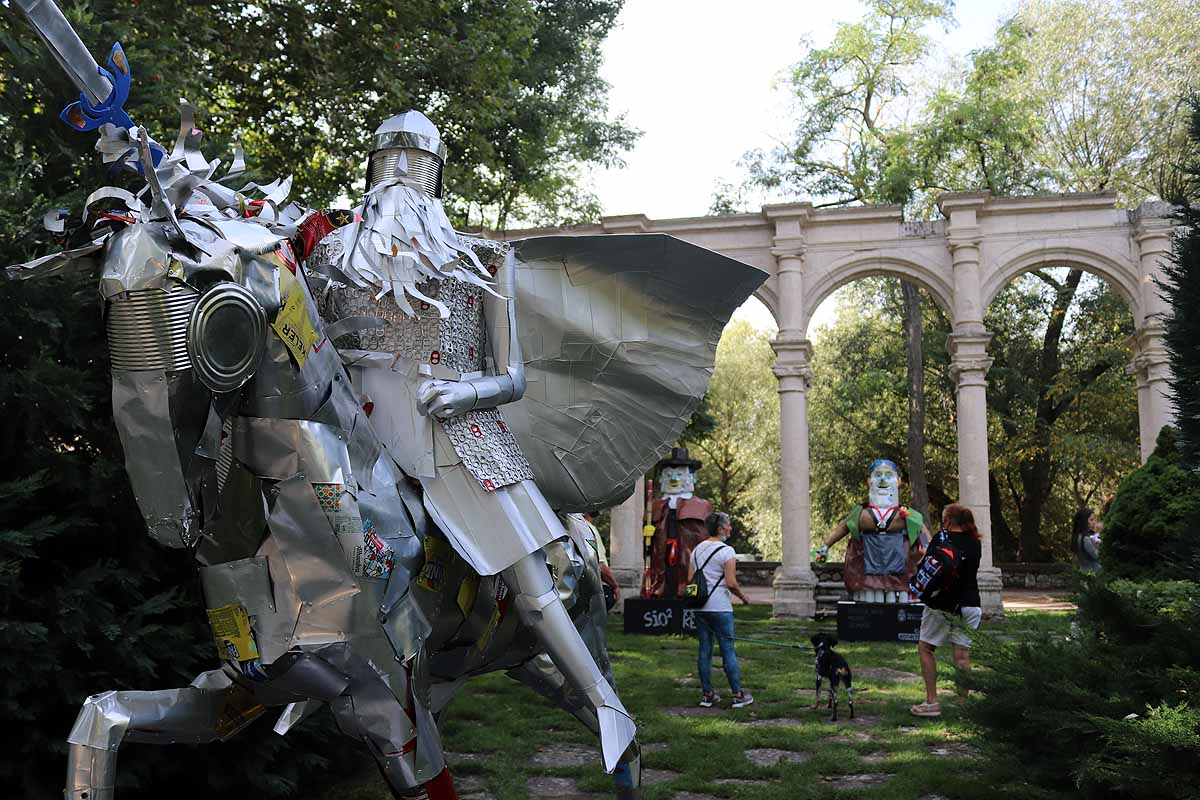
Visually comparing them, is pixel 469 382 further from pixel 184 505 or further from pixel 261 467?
pixel 184 505

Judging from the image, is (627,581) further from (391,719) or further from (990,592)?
(391,719)

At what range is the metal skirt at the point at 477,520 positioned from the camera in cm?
357

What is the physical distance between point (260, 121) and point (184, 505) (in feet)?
36.4

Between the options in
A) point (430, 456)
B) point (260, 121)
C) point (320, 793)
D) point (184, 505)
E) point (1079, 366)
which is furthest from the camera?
point (1079, 366)

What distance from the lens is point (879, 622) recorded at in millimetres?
12523

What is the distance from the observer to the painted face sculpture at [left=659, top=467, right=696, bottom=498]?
600 inches

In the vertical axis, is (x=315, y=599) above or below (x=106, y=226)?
below

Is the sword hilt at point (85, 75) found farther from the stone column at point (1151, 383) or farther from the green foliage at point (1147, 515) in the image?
the stone column at point (1151, 383)

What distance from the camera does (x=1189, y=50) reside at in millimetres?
21859

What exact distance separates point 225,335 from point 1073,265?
15.7m

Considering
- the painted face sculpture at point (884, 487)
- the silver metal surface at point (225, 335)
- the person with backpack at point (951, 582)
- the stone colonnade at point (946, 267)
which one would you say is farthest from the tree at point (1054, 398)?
the silver metal surface at point (225, 335)

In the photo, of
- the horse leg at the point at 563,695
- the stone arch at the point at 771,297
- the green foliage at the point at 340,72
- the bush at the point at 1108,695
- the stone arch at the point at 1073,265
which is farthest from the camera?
the stone arch at the point at 771,297

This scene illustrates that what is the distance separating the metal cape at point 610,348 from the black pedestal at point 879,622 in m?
8.55

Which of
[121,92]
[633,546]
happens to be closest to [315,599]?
[121,92]
